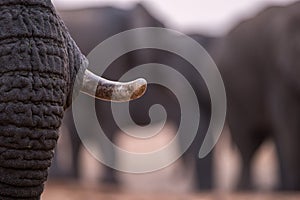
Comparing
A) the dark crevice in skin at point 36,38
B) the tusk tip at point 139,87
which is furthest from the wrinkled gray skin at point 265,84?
the dark crevice in skin at point 36,38

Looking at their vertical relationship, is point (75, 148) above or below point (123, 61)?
below

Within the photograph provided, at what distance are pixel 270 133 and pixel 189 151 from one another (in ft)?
Result: 4.78

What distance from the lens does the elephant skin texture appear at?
77.4 inches

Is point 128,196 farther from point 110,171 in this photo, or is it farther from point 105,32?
point 105,32

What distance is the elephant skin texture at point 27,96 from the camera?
1.97 m

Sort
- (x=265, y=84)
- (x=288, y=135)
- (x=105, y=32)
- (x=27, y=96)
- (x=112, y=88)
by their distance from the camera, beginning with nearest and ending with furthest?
(x=27, y=96), (x=112, y=88), (x=288, y=135), (x=265, y=84), (x=105, y=32)

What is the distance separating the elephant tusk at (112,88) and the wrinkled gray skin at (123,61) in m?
6.31

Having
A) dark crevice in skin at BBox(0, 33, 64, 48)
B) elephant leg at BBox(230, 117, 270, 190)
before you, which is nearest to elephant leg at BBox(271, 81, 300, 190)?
elephant leg at BBox(230, 117, 270, 190)

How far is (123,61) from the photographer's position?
8.90 meters

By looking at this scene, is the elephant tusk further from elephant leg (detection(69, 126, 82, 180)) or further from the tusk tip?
elephant leg (detection(69, 126, 82, 180))

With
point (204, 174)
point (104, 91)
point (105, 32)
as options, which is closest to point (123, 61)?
point (105, 32)

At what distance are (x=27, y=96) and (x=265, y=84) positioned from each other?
5969 millimetres

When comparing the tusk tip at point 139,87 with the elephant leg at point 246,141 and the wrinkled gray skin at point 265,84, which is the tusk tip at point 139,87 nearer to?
the wrinkled gray skin at point 265,84

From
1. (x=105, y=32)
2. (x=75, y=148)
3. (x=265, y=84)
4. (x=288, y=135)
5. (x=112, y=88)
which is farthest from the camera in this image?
(x=105, y=32)
